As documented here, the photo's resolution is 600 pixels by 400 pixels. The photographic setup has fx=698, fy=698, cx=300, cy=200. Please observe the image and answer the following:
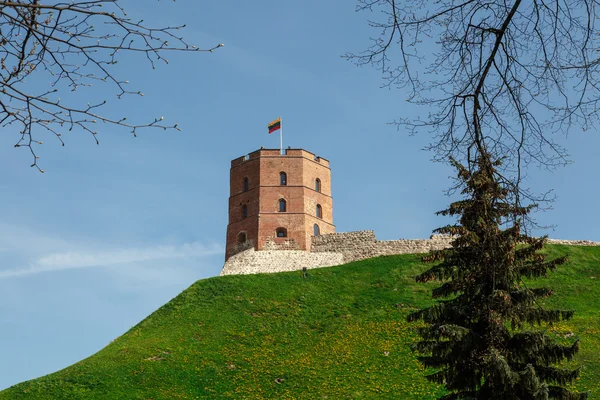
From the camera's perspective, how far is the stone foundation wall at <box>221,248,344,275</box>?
153ft

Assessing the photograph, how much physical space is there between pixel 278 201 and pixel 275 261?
16.3 feet

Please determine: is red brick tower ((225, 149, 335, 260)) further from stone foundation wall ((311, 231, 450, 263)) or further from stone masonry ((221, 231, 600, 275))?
stone foundation wall ((311, 231, 450, 263))

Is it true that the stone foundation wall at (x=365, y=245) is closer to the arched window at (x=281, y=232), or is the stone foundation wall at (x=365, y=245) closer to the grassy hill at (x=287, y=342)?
the arched window at (x=281, y=232)

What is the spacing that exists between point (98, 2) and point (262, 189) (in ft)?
149

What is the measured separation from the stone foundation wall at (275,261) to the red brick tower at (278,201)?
71cm

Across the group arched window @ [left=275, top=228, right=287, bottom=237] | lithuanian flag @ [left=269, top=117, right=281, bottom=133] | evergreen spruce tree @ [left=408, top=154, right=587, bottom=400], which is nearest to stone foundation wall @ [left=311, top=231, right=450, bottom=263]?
arched window @ [left=275, top=228, right=287, bottom=237]

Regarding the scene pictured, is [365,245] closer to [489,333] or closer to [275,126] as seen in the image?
[275,126]

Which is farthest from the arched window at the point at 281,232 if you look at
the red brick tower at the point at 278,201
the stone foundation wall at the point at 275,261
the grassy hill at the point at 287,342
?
the grassy hill at the point at 287,342

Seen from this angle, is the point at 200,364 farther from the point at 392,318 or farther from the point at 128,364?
the point at 392,318

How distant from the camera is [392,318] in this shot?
3559 centimetres

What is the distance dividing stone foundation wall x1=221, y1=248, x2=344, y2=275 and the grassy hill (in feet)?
9.20

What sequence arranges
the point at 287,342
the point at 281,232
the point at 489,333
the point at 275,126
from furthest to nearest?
the point at 275,126
the point at 281,232
the point at 287,342
the point at 489,333

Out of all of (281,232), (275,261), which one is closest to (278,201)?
(281,232)

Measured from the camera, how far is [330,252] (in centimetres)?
4922
